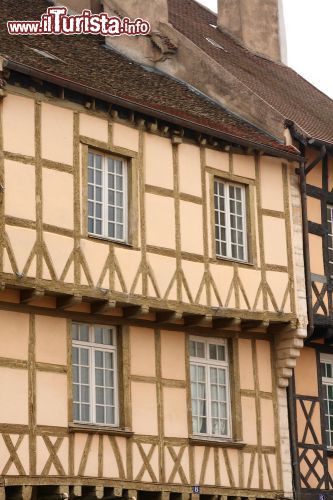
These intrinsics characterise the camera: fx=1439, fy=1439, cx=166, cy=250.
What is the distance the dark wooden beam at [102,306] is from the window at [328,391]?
17.4 ft

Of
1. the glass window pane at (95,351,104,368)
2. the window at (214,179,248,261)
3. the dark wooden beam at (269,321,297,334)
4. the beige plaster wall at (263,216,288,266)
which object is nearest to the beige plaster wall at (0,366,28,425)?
the glass window pane at (95,351,104,368)

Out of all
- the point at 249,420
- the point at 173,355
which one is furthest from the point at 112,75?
the point at 249,420

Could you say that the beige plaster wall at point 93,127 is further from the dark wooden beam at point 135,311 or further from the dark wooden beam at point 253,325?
the dark wooden beam at point 253,325

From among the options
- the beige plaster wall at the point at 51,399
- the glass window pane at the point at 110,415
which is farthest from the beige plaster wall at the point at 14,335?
the glass window pane at the point at 110,415

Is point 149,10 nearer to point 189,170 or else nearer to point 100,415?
point 189,170

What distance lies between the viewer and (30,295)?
Result: 20.0 metres

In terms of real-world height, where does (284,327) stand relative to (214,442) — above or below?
above

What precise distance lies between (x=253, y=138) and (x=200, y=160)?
51.1 inches

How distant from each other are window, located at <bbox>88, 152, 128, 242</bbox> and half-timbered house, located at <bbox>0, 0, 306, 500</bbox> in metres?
0.03

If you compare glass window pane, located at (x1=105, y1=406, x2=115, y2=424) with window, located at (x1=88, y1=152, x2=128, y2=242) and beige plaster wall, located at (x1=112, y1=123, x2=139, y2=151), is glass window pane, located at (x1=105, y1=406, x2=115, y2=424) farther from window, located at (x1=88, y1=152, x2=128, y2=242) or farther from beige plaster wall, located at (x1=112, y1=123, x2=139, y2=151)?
beige plaster wall, located at (x1=112, y1=123, x2=139, y2=151)

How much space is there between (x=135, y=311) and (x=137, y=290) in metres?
0.31

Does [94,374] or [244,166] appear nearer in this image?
[94,374]

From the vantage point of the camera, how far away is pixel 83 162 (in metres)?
21.4

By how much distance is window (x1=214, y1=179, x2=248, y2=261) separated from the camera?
918 inches
